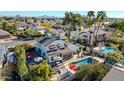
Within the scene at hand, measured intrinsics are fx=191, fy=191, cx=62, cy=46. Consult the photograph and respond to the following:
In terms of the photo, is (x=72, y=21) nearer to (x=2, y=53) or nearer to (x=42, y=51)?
(x=42, y=51)

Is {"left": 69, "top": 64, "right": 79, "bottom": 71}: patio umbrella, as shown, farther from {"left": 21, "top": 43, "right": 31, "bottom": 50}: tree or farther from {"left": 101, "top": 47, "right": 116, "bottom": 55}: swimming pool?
{"left": 21, "top": 43, "right": 31, "bottom": 50}: tree

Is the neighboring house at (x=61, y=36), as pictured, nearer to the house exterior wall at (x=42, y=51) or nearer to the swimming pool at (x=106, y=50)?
the house exterior wall at (x=42, y=51)

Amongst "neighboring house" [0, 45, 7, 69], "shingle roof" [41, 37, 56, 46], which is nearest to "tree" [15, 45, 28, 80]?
"neighboring house" [0, 45, 7, 69]

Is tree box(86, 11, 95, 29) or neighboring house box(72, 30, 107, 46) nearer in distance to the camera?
tree box(86, 11, 95, 29)

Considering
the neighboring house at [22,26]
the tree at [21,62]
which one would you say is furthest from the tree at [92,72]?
the neighboring house at [22,26]

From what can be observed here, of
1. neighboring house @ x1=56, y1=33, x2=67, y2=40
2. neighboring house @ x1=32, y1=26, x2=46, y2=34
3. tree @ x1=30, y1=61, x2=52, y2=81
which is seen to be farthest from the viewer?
neighboring house @ x1=32, y1=26, x2=46, y2=34

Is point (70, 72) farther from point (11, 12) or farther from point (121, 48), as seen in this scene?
point (11, 12)

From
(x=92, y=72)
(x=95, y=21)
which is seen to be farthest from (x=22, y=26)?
(x=92, y=72)
